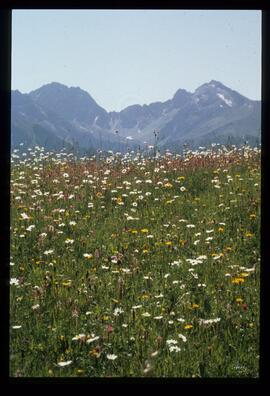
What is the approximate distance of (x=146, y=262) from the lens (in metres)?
4.24

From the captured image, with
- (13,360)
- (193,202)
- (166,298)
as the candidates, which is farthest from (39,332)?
(193,202)

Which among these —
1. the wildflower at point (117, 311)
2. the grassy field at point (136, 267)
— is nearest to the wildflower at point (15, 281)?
the grassy field at point (136, 267)

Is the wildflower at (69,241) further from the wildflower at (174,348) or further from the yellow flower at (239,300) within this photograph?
the wildflower at (174,348)

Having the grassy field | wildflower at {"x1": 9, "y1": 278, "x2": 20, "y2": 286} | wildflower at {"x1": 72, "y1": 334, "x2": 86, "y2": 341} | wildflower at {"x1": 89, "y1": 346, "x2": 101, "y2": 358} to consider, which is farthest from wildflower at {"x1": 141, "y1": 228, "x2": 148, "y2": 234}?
wildflower at {"x1": 89, "y1": 346, "x2": 101, "y2": 358}

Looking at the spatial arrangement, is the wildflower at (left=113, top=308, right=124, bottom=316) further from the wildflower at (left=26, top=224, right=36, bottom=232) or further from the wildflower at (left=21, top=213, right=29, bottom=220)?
the wildflower at (left=21, top=213, right=29, bottom=220)

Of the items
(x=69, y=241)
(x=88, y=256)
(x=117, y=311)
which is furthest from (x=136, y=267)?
(x=117, y=311)

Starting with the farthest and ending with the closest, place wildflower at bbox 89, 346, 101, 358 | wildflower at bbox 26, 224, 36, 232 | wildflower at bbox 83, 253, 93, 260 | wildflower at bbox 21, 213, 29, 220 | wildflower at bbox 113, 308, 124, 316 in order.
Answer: wildflower at bbox 21, 213, 29, 220 < wildflower at bbox 26, 224, 36, 232 < wildflower at bbox 83, 253, 93, 260 < wildflower at bbox 113, 308, 124, 316 < wildflower at bbox 89, 346, 101, 358

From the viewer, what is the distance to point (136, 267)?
161 inches

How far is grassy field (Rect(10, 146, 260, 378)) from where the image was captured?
2994 millimetres

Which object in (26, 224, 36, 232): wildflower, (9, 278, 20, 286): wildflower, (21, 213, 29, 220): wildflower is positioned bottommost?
(9, 278, 20, 286): wildflower

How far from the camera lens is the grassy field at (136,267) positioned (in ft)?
9.82

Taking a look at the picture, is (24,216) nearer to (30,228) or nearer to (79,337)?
(30,228)

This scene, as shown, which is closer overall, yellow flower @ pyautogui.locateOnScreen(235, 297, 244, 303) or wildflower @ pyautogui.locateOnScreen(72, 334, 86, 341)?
wildflower @ pyautogui.locateOnScreen(72, 334, 86, 341)
